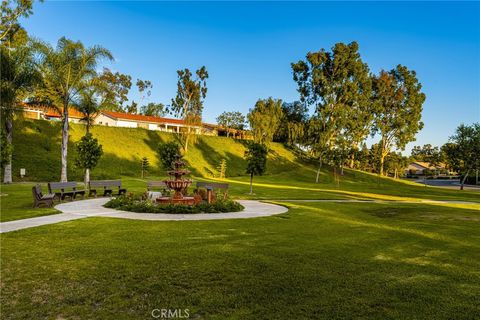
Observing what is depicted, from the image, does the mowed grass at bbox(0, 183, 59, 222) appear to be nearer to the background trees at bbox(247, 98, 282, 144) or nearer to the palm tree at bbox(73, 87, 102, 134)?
the palm tree at bbox(73, 87, 102, 134)

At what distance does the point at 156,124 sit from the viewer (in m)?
68.8

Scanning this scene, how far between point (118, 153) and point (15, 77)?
21800 mm

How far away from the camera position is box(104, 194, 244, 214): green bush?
47.8 ft

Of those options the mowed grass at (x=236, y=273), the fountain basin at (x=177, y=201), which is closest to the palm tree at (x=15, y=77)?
the fountain basin at (x=177, y=201)

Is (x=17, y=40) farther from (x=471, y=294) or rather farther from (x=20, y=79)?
(x=471, y=294)

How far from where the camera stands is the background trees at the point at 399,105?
65000 mm

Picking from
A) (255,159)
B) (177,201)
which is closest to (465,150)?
(255,159)

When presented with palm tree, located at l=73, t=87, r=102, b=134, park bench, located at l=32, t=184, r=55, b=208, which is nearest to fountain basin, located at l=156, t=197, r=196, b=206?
park bench, located at l=32, t=184, r=55, b=208

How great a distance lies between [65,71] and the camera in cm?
2700

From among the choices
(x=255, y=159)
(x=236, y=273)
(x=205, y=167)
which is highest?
(x=255, y=159)

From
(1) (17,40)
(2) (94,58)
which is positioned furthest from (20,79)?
(1) (17,40)

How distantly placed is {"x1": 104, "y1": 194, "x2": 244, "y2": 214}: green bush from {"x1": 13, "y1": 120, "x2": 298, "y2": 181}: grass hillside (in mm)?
10348

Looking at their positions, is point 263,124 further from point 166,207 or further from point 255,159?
point 166,207

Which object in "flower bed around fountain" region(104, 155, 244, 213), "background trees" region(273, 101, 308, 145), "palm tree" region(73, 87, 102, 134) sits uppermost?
"background trees" region(273, 101, 308, 145)
